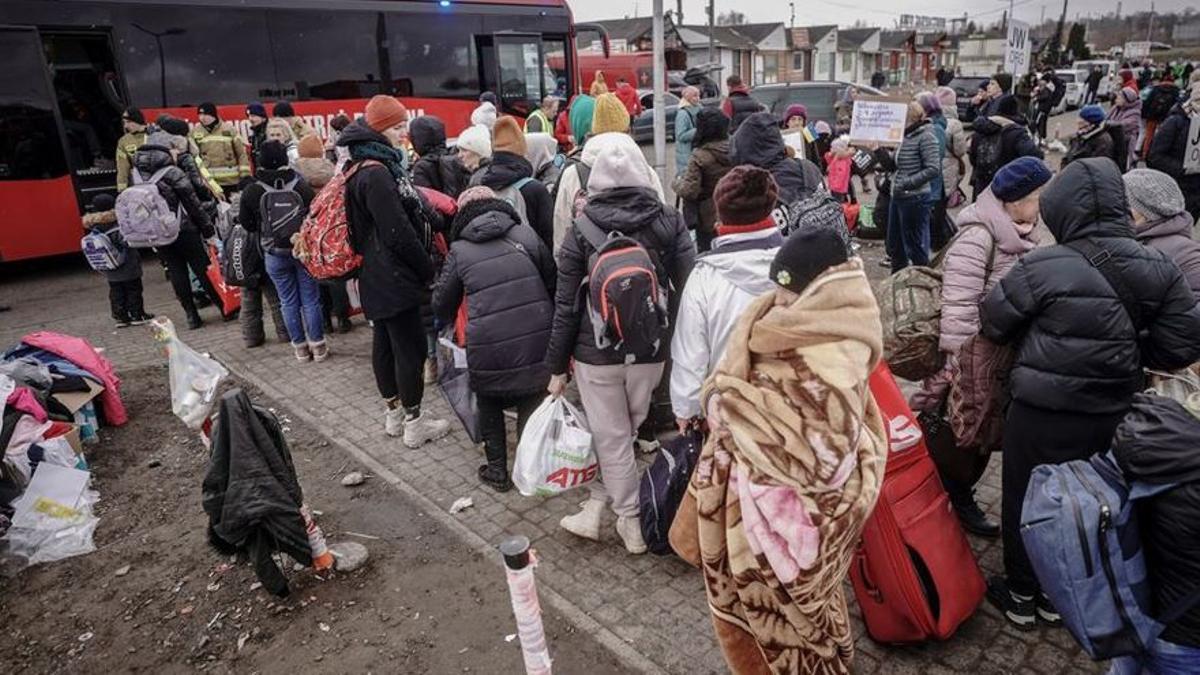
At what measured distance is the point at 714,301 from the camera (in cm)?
323

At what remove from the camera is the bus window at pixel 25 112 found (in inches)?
378

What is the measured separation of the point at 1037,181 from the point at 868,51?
6720cm

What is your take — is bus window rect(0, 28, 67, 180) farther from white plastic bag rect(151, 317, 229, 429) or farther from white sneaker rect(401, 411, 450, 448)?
white sneaker rect(401, 411, 450, 448)

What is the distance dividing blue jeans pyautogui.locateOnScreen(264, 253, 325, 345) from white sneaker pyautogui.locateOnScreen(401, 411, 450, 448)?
1.95m

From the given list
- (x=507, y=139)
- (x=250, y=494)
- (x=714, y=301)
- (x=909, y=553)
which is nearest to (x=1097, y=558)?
(x=909, y=553)

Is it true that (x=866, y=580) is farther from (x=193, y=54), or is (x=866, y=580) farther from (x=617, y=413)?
(x=193, y=54)

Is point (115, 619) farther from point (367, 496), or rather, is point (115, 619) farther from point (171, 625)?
point (367, 496)

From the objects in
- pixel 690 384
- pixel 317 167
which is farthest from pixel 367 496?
pixel 317 167

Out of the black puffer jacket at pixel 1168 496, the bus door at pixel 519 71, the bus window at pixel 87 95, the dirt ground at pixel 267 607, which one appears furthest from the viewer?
the bus door at pixel 519 71

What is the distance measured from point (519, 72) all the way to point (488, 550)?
40.8ft

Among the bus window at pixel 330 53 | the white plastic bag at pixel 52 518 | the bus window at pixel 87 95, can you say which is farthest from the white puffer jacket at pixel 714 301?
the bus window at pixel 330 53

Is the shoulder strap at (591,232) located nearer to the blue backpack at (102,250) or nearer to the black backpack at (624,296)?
the black backpack at (624,296)

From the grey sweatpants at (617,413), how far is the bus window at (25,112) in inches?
389

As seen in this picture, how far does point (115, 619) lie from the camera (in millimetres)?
3721
